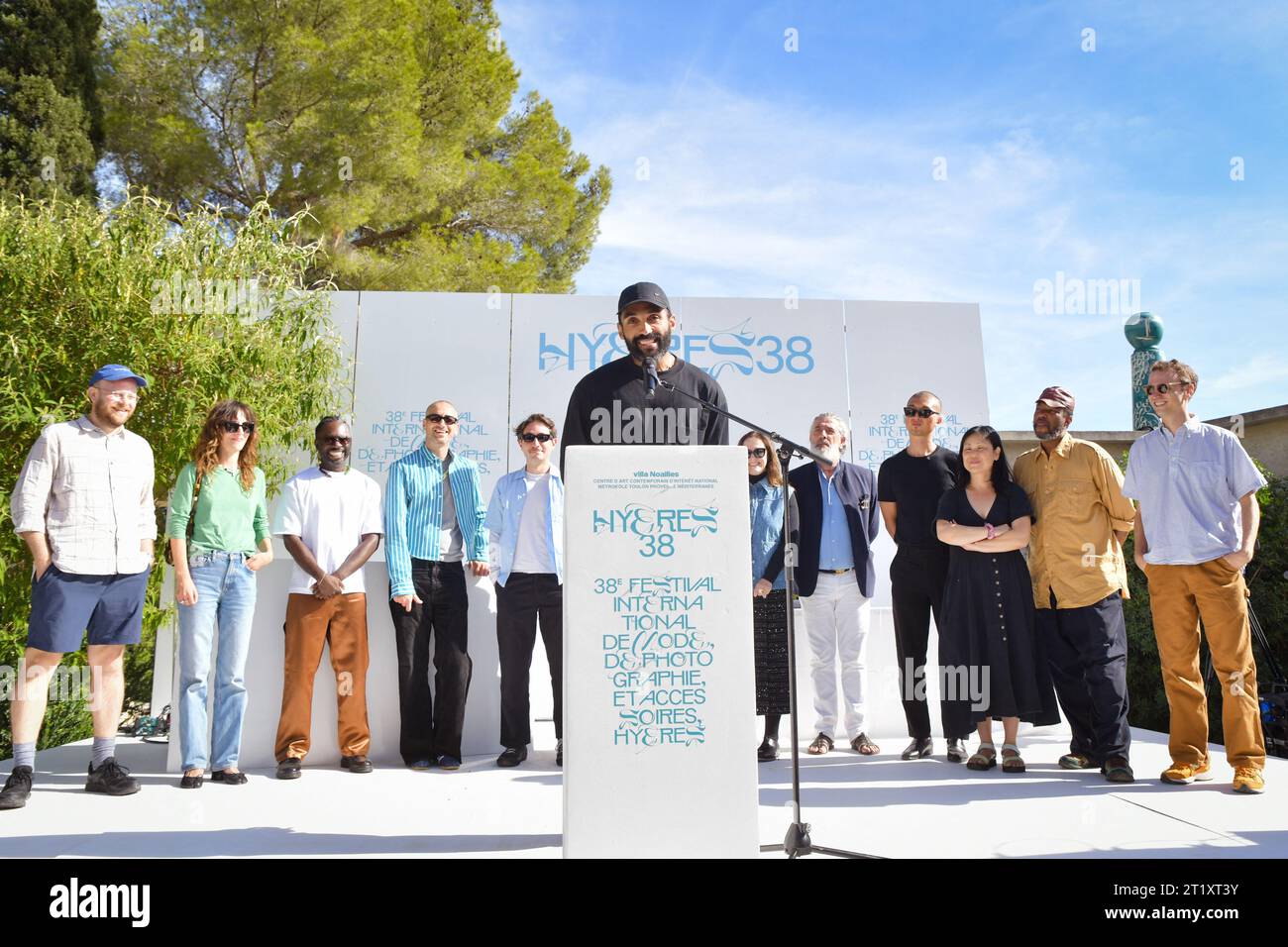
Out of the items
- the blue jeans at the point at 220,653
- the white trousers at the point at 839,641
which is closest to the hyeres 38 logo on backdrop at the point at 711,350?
the white trousers at the point at 839,641

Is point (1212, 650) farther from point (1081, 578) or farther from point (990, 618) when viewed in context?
point (990, 618)

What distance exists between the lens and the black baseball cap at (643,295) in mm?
3115

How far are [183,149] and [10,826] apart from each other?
9.53 meters

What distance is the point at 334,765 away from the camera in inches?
181

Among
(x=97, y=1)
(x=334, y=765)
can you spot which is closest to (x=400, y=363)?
(x=334, y=765)

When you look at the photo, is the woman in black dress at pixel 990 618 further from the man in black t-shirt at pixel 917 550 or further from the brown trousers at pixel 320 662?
the brown trousers at pixel 320 662

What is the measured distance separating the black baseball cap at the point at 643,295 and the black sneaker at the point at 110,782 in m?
2.77

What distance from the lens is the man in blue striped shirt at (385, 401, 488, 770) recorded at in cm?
456

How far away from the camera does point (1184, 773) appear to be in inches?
152

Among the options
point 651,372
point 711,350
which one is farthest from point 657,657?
point 711,350

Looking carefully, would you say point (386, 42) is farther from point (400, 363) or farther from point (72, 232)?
point (72, 232)

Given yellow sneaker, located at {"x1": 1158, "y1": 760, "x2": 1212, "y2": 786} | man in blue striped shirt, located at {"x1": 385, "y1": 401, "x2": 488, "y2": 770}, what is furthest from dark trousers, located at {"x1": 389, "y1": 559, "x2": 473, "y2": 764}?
yellow sneaker, located at {"x1": 1158, "y1": 760, "x2": 1212, "y2": 786}

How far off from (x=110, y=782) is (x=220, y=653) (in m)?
0.65

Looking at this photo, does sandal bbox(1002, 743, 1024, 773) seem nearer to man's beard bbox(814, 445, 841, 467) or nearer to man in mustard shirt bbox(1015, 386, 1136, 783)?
man in mustard shirt bbox(1015, 386, 1136, 783)
